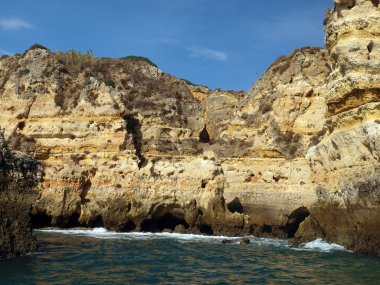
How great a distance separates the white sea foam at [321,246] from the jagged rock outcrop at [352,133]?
0.30 m

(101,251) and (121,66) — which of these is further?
(121,66)

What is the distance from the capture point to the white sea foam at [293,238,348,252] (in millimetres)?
18984

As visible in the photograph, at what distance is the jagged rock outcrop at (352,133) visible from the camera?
17359 millimetres

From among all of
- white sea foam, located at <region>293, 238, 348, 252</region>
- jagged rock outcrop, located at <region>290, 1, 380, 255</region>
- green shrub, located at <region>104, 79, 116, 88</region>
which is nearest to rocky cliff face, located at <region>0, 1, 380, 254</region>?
green shrub, located at <region>104, 79, 116, 88</region>

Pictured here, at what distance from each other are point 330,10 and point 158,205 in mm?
16162

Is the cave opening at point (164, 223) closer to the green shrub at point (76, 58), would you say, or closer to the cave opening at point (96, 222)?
the cave opening at point (96, 222)

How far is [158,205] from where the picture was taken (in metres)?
30.0

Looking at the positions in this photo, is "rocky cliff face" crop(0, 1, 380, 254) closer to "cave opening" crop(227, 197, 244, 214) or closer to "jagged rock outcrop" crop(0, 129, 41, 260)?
"cave opening" crop(227, 197, 244, 214)

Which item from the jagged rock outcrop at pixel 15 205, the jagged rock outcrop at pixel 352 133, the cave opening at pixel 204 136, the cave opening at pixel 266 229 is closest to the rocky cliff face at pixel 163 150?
the cave opening at pixel 266 229

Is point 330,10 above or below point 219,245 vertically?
above

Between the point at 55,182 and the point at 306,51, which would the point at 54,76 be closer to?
the point at 55,182

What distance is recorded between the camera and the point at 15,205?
15250 mm

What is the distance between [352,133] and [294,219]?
11.2 m

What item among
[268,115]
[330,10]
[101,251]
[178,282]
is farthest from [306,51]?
[178,282]
